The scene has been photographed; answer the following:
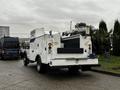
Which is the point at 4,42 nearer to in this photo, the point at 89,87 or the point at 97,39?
the point at 97,39

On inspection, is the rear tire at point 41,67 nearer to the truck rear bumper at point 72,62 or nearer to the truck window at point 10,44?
the truck rear bumper at point 72,62

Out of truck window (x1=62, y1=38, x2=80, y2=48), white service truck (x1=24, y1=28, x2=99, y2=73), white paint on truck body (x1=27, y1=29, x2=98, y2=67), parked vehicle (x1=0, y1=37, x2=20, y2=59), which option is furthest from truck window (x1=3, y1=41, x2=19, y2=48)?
truck window (x1=62, y1=38, x2=80, y2=48)

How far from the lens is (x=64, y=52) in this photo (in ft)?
35.8

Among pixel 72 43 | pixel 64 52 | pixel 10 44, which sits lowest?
pixel 64 52

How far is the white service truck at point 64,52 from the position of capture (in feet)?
35.1

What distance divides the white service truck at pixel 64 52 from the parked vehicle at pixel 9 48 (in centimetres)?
1261

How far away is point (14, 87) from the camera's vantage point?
8570 millimetres

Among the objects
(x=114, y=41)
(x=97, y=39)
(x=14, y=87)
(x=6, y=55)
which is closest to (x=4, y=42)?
(x=6, y=55)

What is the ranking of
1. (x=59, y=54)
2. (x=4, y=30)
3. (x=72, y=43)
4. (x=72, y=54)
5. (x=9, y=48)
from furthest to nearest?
(x=4, y=30), (x=9, y=48), (x=72, y=43), (x=72, y=54), (x=59, y=54)

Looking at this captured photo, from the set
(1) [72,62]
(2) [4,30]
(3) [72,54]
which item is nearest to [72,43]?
(3) [72,54]

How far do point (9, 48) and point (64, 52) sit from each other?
49.5ft

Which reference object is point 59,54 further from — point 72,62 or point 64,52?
point 72,62

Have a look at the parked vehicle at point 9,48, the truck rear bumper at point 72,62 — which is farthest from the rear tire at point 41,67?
the parked vehicle at point 9,48

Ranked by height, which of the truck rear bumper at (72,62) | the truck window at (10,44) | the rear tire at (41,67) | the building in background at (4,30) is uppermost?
the building in background at (4,30)
